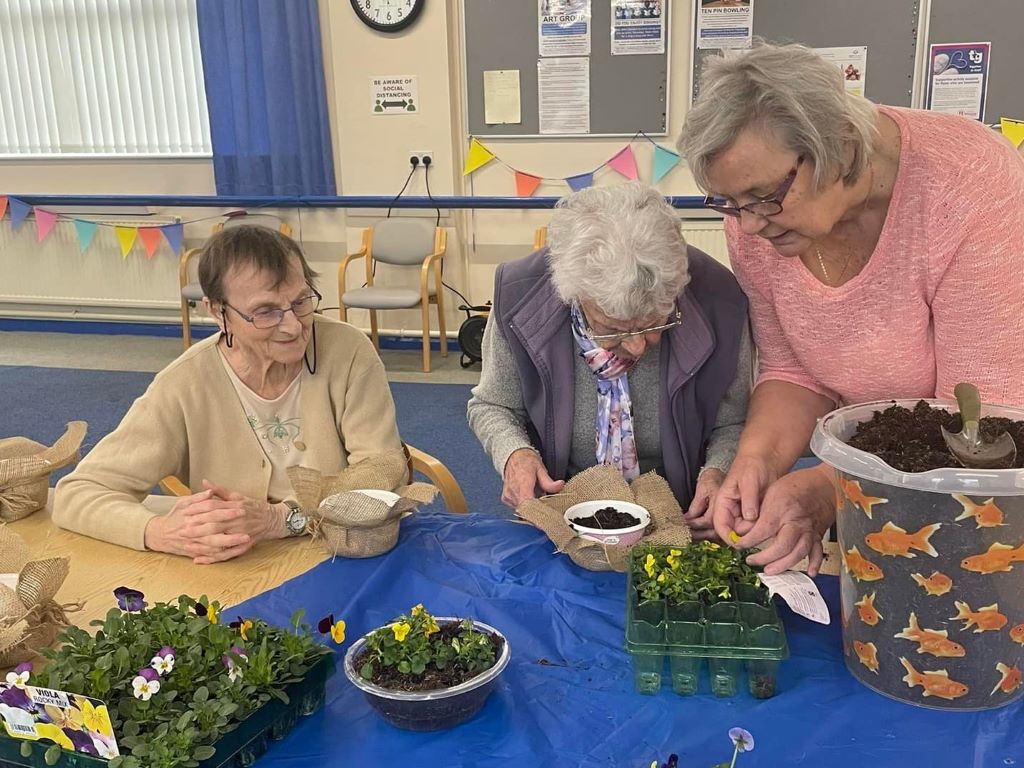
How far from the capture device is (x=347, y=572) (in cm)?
145

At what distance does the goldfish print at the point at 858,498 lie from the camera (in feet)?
3.28

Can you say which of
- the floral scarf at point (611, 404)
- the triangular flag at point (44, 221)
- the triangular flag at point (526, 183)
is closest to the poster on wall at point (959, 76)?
the triangular flag at point (526, 183)

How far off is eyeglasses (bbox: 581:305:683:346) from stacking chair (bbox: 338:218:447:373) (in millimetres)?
3479

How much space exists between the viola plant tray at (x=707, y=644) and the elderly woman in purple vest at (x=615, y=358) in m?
0.40

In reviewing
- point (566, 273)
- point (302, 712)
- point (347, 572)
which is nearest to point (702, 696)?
point (302, 712)

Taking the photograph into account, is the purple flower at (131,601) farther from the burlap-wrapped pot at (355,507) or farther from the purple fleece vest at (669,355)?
the purple fleece vest at (669,355)

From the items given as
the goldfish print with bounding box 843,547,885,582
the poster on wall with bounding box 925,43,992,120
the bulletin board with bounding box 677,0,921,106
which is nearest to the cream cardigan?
the goldfish print with bounding box 843,547,885,582

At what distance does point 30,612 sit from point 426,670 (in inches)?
23.4

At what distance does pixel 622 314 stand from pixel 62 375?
4.77 meters

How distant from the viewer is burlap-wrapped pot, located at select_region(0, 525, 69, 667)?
1.19 m

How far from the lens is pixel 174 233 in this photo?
5.77m

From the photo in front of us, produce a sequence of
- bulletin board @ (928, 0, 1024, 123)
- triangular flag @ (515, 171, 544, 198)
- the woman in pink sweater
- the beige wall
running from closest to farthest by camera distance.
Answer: the woman in pink sweater, bulletin board @ (928, 0, 1024, 123), the beige wall, triangular flag @ (515, 171, 544, 198)

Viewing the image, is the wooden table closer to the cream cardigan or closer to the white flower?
the cream cardigan

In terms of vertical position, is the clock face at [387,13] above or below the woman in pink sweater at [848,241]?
above
